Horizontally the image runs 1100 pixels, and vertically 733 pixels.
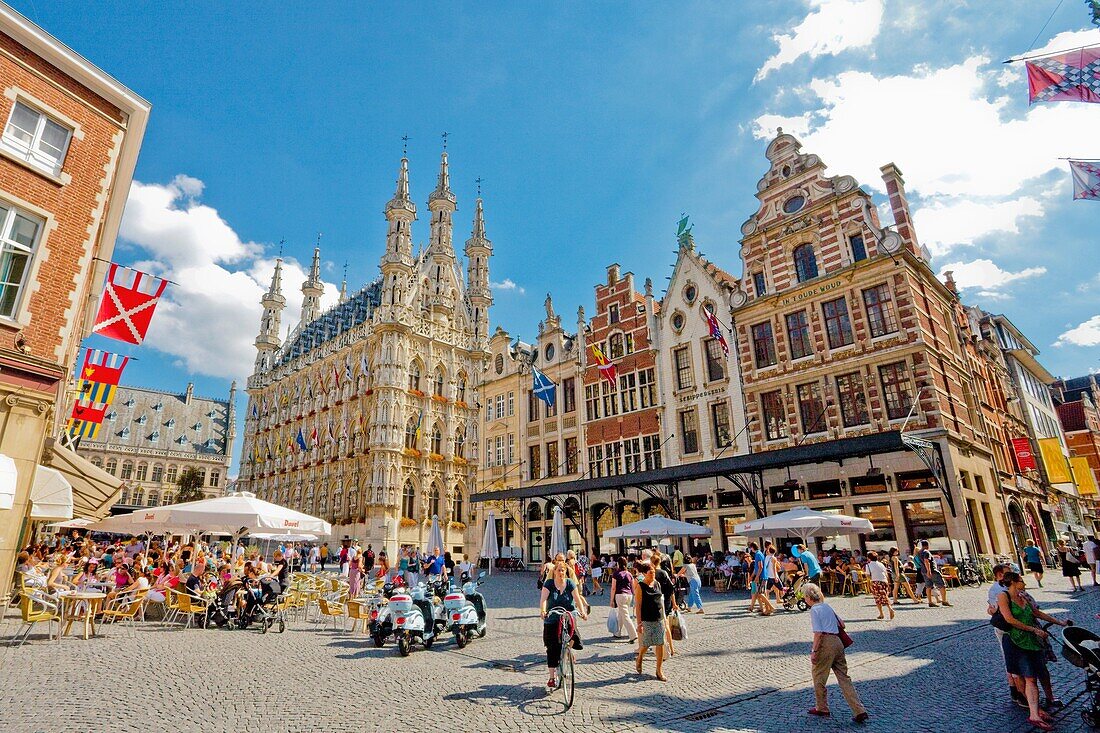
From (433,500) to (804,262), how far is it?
37107mm

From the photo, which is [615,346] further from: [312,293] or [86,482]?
[312,293]

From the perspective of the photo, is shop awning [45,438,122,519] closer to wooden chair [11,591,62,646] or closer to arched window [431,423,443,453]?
wooden chair [11,591,62,646]

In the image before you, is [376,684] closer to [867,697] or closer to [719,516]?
[867,697]

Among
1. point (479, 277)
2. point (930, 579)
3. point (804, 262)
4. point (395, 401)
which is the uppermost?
point (479, 277)

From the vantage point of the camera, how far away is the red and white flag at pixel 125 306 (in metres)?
12.4

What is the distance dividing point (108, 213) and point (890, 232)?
86.6ft

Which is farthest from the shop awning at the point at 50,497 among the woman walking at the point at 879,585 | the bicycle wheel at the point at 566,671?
the woman walking at the point at 879,585

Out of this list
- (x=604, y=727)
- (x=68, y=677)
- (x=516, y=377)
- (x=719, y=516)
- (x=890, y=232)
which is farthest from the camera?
(x=516, y=377)

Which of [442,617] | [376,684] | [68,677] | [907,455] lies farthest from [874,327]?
[68,677]

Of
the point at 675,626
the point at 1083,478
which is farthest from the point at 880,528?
the point at 1083,478

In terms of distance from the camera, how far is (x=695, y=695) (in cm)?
714

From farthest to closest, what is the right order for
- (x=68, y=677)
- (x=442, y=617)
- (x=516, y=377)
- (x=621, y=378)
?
(x=516, y=377) < (x=621, y=378) < (x=442, y=617) < (x=68, y=677)

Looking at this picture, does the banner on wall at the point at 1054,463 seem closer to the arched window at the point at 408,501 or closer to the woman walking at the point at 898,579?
the woman walking at the point at 898,579

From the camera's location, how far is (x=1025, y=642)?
6.04m
